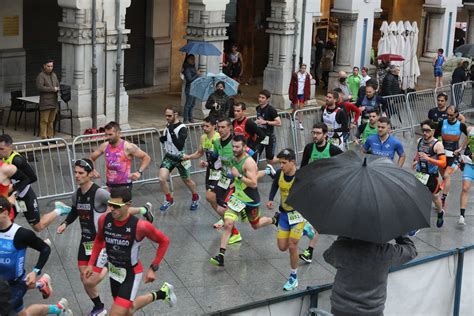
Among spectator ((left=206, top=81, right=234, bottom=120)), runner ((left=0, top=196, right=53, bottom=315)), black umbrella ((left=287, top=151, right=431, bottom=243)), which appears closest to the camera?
black umbrella ((left=287, top=151, right=431, bottom=243))

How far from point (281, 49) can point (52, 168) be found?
11.4 meters

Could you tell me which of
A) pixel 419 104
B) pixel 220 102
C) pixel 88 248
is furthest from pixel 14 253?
pixel 419 104

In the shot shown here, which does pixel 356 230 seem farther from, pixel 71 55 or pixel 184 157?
pixel 71 55

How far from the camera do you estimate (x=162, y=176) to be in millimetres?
14227

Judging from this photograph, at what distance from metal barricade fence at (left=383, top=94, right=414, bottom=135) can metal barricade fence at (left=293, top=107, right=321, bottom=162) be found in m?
2.75

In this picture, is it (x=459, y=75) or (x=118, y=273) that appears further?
(x=459, y=75)

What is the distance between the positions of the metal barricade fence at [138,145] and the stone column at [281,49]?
7.78m

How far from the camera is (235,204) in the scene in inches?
476

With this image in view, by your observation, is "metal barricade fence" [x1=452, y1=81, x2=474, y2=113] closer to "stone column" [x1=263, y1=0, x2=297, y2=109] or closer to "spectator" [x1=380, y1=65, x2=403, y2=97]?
"spectator" [x1=380, y1=65, x2=403, y2=97]

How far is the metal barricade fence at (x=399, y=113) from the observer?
875 inches

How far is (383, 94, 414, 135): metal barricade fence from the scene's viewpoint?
2222 cm

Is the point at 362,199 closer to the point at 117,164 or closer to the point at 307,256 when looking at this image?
the point at 307,256

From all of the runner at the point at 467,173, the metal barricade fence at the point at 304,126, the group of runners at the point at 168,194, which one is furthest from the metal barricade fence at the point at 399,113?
the runner at the point at 467,173

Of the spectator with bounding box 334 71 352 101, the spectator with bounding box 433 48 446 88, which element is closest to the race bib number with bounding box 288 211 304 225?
the spectator with bounding box 334 71 352 101
